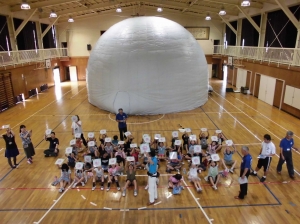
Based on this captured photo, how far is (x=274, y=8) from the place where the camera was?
16141 mm

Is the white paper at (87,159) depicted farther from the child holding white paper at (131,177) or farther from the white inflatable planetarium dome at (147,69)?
the white inflatable planetarium dome at (147,69)

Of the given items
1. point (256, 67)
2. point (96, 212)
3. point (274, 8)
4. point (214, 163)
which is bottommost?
point (96, 212)

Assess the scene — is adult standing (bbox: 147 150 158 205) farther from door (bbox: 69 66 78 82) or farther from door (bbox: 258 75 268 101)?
door (bbox: 69 66 78 82)

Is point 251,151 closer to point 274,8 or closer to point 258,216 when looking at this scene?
point 258,216

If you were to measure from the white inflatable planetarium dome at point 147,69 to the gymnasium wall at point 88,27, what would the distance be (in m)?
13.2

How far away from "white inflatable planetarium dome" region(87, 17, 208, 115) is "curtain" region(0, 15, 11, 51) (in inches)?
299

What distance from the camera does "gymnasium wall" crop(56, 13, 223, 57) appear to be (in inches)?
1042

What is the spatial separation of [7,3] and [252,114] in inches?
672

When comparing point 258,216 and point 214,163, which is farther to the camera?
point 214,163

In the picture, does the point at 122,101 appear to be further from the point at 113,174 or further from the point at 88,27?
the point at 88,27

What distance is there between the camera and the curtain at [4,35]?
16.6 m

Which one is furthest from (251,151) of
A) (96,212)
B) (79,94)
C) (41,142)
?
(79,94)

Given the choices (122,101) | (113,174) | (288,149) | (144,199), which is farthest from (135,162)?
(122,101)

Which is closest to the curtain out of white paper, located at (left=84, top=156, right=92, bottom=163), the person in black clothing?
the person in black clothing
